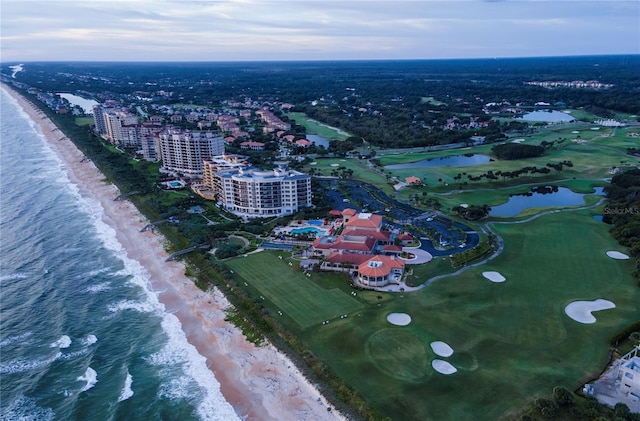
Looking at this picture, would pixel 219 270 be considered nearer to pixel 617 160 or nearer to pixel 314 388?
pixel 314 388

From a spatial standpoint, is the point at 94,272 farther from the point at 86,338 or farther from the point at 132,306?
the point at 86,338

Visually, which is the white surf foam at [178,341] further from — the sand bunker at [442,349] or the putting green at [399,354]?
the sand bunker at [442,349]

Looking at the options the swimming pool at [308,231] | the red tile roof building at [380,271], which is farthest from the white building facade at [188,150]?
the red tile roof building at [380,271]

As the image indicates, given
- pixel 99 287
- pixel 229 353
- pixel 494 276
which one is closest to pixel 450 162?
pixel 494 276

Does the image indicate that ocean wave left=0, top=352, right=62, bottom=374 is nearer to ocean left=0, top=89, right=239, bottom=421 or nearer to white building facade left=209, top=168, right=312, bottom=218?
ocean left=0, top=89, right=239, bottom=421

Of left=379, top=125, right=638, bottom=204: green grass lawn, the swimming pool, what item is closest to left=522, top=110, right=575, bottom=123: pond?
left=379, top=125, right=638, bottom=204: green grass lawn

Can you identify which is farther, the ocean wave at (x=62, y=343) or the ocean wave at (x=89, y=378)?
the ocean wave at (x=62, y=343)

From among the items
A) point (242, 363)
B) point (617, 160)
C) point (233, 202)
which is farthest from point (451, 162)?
point (242, 363)
